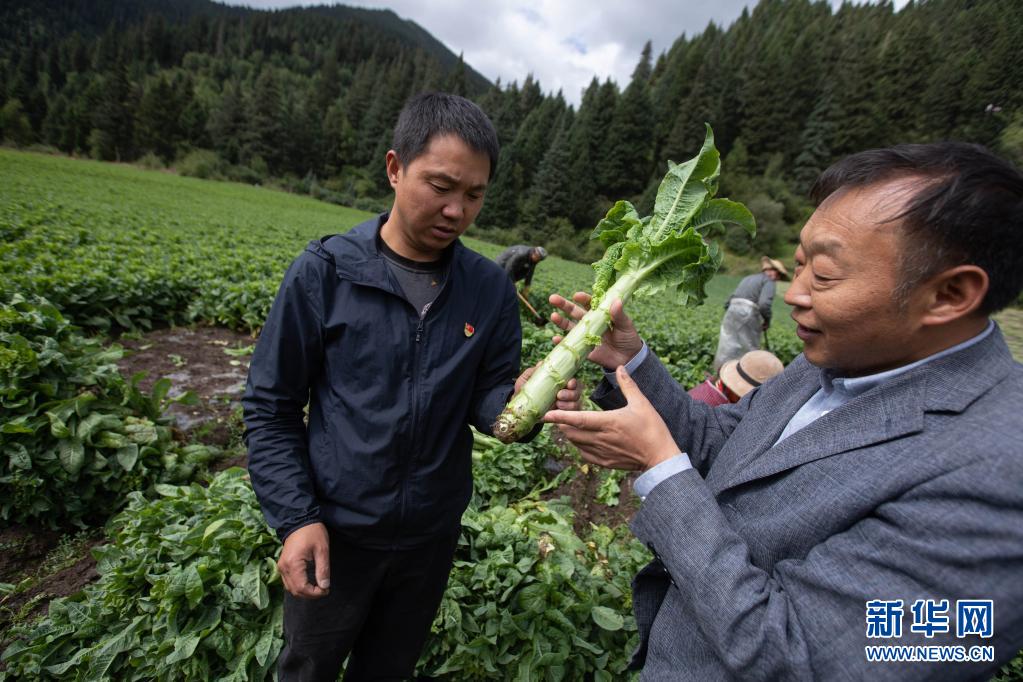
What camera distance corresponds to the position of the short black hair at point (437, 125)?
212cm

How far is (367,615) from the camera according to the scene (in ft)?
8.12

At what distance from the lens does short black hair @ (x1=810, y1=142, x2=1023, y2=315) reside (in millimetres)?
1184

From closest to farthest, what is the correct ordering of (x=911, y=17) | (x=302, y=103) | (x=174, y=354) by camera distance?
(x=174, y=354)
(x=911, y=17)
(x=302, y=103)

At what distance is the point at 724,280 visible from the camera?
41.8 meters

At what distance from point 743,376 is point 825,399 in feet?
8.16

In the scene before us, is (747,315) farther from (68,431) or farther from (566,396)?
(68,431)

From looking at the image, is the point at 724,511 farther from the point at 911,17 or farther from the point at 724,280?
the point at 911,17

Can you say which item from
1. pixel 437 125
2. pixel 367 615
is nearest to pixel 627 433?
pixel 437 125

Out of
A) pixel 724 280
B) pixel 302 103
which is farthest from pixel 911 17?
pixel 302 103

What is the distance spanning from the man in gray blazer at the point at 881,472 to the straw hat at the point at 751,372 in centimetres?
244

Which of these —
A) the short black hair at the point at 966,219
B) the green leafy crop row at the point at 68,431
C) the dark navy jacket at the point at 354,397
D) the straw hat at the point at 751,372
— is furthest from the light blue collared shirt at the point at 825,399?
the green leafy crop row at the point at 68,431

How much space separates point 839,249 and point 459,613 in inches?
119

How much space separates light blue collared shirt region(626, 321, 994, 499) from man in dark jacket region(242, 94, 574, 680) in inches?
28.8

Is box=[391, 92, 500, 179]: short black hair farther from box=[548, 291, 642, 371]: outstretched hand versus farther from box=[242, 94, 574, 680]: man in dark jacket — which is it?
box=[548, 291, 642, 371]: outstretched hand
